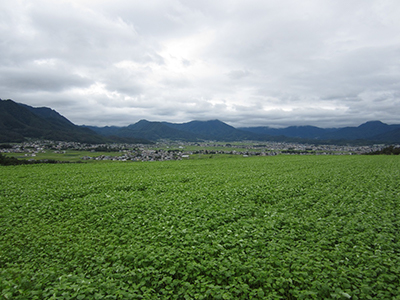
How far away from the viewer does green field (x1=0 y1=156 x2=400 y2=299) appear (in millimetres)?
5988

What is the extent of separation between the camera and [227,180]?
20.1m

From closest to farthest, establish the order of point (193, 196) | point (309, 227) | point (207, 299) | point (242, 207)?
point (207, 299) < point (309, 227) < point (242, 207) < point (193, 196)

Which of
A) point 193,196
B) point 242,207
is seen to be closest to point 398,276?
point 242,207

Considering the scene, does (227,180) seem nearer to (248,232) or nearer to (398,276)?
(248,232)

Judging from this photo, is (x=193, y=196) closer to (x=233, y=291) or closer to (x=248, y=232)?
(x=248, y=232)

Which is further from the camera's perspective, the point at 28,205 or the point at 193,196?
the point at 193,196

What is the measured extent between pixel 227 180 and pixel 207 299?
1452 cm

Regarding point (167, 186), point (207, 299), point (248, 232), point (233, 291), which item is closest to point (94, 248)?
point (207, 299)

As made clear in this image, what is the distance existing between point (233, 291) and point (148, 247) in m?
3.43

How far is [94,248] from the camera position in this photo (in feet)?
27.3

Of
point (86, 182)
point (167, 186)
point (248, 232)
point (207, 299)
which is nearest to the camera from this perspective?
point (207, 299)

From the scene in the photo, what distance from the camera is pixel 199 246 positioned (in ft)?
26.1

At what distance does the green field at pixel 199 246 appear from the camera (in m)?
5.99

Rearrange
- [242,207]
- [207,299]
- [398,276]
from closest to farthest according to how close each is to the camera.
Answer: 1. [207,299]
2. [398,276]
3. [242,207]
